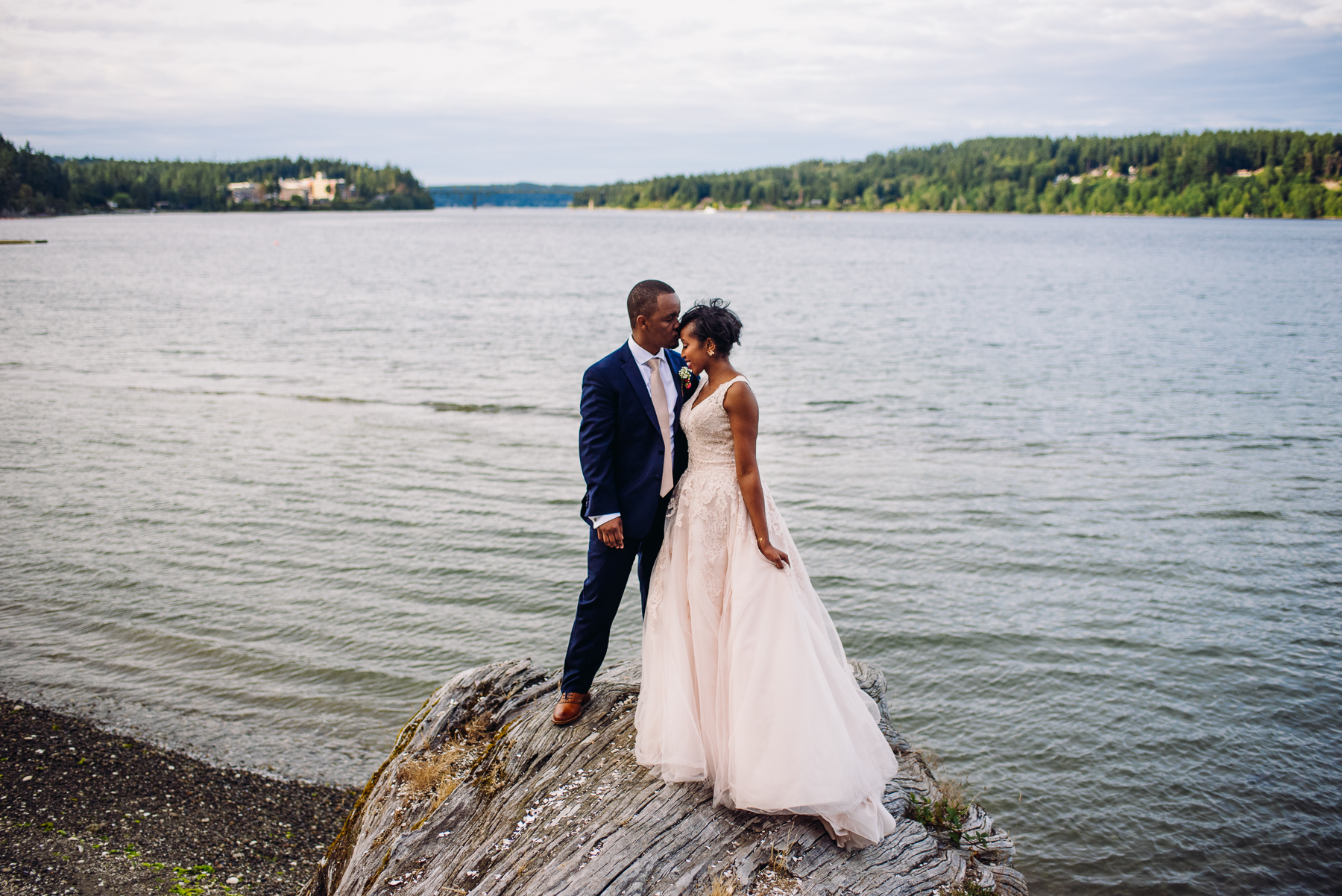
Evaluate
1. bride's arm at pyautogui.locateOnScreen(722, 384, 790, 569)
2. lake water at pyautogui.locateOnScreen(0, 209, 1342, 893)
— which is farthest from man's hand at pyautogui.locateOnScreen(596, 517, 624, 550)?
lake water at pyautogui.locateOnScreen(0, 209, 1342, 893)

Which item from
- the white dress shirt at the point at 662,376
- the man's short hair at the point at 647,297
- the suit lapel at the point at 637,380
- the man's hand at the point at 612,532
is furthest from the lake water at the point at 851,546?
the man's short hair at the point at 647,297

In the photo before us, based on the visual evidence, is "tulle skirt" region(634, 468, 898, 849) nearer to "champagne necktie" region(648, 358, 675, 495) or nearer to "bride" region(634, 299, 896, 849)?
"bride" region(634, 299, 896, 849)

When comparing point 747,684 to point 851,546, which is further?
point 851,546

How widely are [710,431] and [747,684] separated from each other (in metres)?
1.36

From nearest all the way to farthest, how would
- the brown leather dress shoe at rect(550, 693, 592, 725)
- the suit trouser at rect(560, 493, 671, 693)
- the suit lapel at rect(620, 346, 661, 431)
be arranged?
1. the suit lapel at rect(620, 346, 661, 431)
2. the suit trouser at rect(560, 493, 671, 693)
3. the brown leather dress shoe at rect(550, 693, 592, 725)

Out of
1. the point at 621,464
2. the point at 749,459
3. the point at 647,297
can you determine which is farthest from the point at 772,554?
the point at 647,297

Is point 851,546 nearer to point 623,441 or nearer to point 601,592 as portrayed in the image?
point 601,592

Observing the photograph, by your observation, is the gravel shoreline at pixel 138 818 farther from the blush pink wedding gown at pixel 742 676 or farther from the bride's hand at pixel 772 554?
the bride's hand at pixel 772 554

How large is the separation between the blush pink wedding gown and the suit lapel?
0.75ft

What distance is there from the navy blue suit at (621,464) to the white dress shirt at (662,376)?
0.02 m

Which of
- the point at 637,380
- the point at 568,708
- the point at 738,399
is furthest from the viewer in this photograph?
the point at 568,708

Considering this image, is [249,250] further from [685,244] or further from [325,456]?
[325,456]

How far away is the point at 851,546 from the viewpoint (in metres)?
13.0

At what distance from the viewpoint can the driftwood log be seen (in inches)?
176
